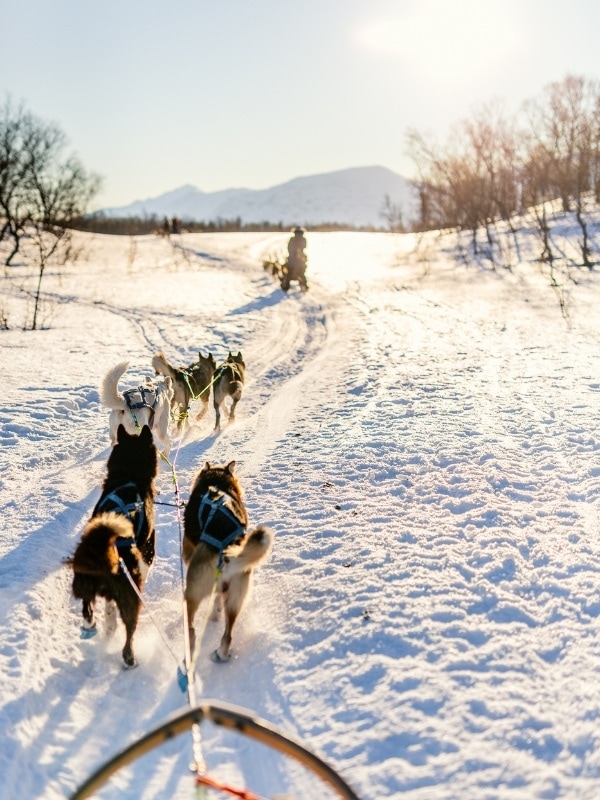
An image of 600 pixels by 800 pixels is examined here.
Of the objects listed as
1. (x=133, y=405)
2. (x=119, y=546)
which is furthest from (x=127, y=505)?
(x=133, y=405)

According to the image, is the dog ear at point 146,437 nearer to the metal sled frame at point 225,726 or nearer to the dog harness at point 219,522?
the dog harness at point 219,522

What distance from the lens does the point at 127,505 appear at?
4156mm

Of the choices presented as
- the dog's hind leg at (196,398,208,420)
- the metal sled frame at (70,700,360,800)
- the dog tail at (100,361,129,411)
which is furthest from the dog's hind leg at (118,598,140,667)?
the dog's hind leg at (196,398,208,420)

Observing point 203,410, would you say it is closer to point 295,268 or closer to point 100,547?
point 100,547

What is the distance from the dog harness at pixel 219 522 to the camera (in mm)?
3783

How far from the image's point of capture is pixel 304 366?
1145 cm

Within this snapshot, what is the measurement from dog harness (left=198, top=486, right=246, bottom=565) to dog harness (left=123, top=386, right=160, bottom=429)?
2.30m

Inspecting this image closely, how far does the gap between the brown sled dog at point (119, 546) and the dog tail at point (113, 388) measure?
127 centimetres

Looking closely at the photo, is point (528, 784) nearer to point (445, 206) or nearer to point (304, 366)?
point (304, 366)

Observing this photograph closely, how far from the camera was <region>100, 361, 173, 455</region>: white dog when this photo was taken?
19.7 ft

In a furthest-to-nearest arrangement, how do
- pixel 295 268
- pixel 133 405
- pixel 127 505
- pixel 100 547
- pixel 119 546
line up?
pixel 295 268
pixel 133 405
pixel 127 505
pixel 119 546
pixel 100 547

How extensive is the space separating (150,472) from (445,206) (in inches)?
1459

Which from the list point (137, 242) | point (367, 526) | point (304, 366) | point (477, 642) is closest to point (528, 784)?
point (477, 642)

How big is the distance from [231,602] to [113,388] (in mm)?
2974
